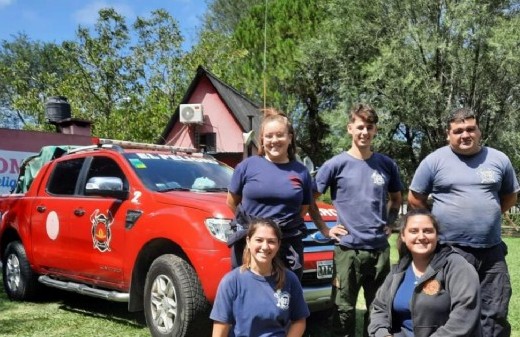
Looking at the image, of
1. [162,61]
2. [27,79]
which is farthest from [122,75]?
[27,79]

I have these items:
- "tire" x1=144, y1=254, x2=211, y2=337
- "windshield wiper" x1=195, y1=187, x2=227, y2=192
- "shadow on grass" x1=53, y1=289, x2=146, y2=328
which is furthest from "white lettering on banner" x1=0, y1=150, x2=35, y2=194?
"tire" x1=144, y1=254, x2=211, y2=337

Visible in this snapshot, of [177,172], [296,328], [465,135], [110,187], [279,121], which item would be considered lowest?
[296,328]

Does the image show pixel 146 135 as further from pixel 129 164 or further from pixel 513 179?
pixel 513 179

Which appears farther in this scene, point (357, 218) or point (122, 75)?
point (122, 75)

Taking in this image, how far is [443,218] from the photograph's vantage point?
12.0ft

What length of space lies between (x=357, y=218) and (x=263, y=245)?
937 mm

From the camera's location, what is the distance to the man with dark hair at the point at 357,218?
3814 millimetres

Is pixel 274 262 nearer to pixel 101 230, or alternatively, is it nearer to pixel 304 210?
pixel 304 210

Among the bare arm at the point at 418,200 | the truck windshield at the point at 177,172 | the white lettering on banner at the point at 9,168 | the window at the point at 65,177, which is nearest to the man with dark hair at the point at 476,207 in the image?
the bare arm at the point at 418,200

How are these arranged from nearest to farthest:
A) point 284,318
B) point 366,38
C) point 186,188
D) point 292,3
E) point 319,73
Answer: point 284,318, point 186,188, point 366,38, point 319,73, point 292,3

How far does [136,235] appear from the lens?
4.91 meters

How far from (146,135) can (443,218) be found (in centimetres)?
2313

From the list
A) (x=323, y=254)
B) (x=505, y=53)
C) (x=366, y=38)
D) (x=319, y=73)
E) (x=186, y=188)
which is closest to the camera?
(x=323, y=254)

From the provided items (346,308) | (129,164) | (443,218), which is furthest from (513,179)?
(129,164)
